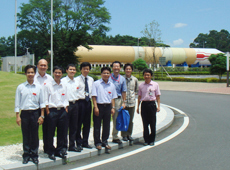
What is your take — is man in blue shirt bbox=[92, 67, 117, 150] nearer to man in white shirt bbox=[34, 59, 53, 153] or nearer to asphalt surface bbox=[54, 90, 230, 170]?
asphalt surface bbox=[54, 90, 230, 170]

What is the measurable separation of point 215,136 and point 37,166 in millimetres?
4833

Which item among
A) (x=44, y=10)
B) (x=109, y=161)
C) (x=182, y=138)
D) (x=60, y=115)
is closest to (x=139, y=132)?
(x=182, y=138)

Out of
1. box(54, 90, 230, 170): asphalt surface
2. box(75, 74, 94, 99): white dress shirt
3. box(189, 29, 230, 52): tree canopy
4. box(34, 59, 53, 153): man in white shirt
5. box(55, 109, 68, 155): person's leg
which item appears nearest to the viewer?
box(54, 90, 230, 170): asphalt surface

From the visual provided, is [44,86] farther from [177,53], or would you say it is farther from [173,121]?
[177,53]

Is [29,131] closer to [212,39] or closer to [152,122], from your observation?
[152,122]

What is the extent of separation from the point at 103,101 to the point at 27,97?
165cm

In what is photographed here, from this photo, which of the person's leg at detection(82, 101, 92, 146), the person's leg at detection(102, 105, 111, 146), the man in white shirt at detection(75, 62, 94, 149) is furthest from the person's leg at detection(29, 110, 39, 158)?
the person's leg at detection(102, 105, 111, 146)

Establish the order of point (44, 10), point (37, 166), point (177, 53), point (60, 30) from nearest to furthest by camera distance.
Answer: point (37, 166)
point (44, 10)
point (60, 30)
point (177, 53)

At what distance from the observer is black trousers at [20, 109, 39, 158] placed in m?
4.83

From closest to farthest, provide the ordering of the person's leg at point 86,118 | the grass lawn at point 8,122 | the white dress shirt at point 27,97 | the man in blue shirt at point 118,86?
the white dress shirt at point 27,97 → the person's leg at point 86,118 → the man in blue shirt at point 118,86 → the grass lawn at point 8,122

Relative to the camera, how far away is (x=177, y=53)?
5700 cm

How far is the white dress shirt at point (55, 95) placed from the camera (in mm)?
5089

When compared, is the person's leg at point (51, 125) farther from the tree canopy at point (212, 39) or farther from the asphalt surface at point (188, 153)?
the tree canopy at point (212, 39)

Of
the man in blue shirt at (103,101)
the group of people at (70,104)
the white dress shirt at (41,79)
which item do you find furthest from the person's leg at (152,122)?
the white dress shirt at (41,79)
